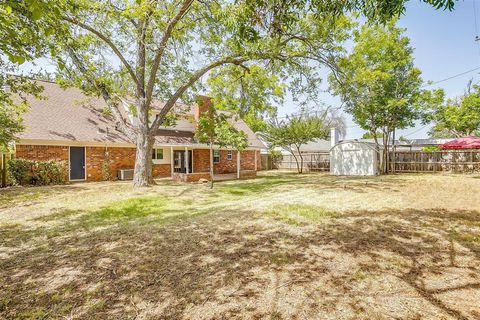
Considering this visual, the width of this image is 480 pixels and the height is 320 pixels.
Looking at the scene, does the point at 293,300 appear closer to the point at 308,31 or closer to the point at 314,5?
the point at 314,5

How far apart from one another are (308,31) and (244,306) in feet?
38.3

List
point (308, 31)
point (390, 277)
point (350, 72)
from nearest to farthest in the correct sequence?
point (390, 277), point (308, 31), point (350, 72)

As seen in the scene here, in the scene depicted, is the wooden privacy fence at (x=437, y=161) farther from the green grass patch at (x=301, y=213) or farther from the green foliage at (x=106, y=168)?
the green foliage at (x=106, y=168)

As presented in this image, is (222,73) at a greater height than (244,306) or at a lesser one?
greater

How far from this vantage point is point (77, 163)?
1556 cm

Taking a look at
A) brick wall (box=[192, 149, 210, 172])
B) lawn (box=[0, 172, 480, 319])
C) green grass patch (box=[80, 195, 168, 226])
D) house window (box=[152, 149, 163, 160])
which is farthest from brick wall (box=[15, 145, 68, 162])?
brick wall (box=[192, 149, 210, 172])

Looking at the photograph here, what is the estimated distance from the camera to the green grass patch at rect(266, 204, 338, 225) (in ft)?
21.8

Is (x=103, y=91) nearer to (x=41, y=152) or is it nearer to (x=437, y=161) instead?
(x=41, y=152)

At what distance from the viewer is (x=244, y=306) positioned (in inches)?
115

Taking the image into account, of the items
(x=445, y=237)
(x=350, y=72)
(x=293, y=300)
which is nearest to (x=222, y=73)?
(x=350, y=72)

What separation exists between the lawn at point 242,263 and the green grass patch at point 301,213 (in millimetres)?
29

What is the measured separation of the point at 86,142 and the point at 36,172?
292cm

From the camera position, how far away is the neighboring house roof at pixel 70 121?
575 inches

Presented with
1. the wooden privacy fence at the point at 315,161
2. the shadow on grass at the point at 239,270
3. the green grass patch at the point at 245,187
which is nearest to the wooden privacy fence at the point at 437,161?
the wooden privacy fence at the point at 315,161
